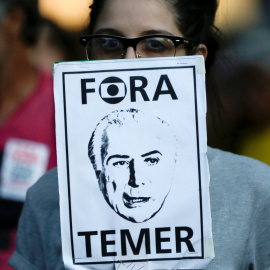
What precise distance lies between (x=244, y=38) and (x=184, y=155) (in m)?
3.33

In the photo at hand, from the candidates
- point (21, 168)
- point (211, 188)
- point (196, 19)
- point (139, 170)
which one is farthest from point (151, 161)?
point (21, 168)

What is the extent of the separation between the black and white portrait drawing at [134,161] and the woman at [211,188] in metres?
0.26

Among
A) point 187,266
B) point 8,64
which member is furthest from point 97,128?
point 8,64

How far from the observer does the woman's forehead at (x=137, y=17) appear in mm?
1948

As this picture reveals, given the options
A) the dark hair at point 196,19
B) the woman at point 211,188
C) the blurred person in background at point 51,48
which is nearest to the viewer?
the woman at point 211,188

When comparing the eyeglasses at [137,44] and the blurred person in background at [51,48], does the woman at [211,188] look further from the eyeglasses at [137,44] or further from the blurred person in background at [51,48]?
the blurred person in background at [51,48]

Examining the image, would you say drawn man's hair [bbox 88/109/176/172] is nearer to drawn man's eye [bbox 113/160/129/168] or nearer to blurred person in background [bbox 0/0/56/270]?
→ drawn man's eye [bbox 113/160/129/168]

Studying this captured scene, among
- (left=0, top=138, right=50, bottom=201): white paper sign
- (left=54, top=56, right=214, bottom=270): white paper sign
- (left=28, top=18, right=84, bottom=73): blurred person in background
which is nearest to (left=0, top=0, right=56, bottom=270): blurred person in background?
(left=0, top=138, right=50, bottom=201): white paper sign

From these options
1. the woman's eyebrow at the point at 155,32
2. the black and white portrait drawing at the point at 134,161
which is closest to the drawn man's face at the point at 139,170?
the black and white portrait drawing at the point at 134,161

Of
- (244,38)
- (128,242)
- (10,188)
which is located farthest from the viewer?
(244,38)

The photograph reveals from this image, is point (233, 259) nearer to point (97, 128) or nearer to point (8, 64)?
point (97, 128)

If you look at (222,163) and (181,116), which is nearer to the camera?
(181,116)

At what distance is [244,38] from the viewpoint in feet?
16.0

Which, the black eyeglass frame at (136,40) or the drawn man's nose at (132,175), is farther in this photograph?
the black eyeglass frame at (136,40)
